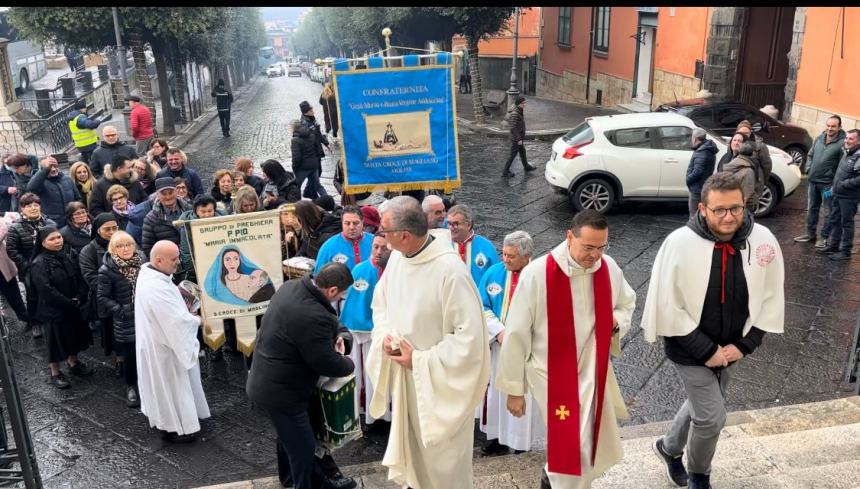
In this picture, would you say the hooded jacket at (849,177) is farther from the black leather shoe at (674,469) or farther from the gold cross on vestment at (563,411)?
the gold cross on vestment at (563,411)

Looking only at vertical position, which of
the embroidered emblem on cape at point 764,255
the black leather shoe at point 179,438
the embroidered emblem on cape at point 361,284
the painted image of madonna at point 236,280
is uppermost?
the embroidered emblem on cape at point 764,255

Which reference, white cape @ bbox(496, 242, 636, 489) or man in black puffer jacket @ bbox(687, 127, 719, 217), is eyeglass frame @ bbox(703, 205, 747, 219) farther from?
man in black puffer jacket @ bbox(687, 127, 719, 217)

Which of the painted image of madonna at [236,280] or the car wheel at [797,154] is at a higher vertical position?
the painted image of madonna at [236,280]

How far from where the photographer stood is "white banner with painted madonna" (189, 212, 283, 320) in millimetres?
5996

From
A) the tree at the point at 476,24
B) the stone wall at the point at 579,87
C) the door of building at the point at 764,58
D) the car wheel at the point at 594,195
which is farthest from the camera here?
the stone wall at the point at 579,87

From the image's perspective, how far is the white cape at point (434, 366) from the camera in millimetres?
3592

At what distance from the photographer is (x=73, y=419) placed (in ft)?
19.0

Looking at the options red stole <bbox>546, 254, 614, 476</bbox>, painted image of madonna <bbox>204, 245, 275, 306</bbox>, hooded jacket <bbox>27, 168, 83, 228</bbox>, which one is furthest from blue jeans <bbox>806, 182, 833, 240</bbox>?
hooded jacket <bbox>27, 168, 83, 228</bbox>

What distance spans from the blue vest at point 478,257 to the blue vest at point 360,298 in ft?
2.18

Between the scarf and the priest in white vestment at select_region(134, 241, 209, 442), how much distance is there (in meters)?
0.63

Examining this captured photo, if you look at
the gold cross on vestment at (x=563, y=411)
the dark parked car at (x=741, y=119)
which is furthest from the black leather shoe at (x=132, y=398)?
the dark parked car at (x=741, y=119)

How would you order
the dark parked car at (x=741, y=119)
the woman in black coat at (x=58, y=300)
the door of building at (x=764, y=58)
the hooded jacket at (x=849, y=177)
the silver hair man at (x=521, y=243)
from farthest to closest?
the door of building at (x=764, y=58), the dark parked car at (x=741, y=119), the hooded jacket at (x=849, y=177), the woman in black coat at (x=58, y=300), the silver hair man at (x=521, y=243)

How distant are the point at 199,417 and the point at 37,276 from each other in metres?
2.02

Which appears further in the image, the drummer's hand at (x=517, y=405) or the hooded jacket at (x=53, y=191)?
the hooded jacket at (x=53, y=191)
